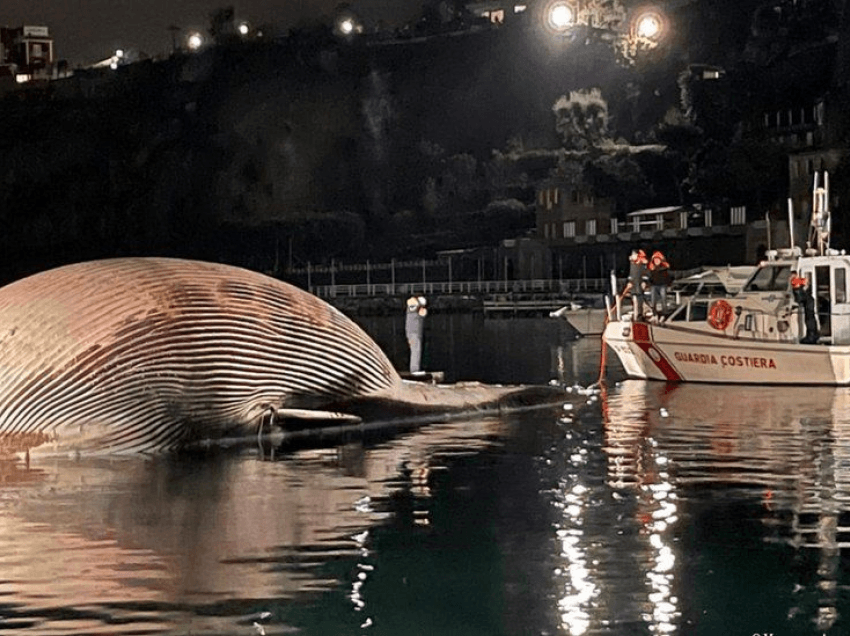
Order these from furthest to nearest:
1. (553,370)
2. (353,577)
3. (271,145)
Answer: (271,145) < (553,370) < (353,577)

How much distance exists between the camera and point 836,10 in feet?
512

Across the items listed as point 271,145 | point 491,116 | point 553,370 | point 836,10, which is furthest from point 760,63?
point 553,370

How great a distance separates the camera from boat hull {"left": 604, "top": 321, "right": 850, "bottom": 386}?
29.4m

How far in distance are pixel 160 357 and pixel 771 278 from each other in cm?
1632

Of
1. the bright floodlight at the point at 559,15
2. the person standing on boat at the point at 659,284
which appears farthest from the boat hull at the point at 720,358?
the bright floodlight at the point at 559,15

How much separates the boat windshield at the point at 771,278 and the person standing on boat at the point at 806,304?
1408 millimetres

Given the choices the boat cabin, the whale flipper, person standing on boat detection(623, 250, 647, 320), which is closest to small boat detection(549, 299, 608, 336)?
person standing on boat detection(623, 250, 647, 320)

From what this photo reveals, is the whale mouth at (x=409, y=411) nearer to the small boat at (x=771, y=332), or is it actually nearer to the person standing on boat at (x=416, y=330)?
the person standing on boat at (x=416, y=330)

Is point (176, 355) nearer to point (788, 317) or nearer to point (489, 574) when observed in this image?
point (489, 574)

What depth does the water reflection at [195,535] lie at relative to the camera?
10.9 m

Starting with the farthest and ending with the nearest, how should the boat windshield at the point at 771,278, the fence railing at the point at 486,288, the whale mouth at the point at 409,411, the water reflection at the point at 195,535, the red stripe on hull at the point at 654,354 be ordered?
the fence railing at the point at 486,288
the boat windshield at the point at 771,278
the red stripe on hull at the point at 654,354
the whale mouth at the point at 409,411
the water reflection at the point at 195,535

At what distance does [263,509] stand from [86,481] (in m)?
2.71

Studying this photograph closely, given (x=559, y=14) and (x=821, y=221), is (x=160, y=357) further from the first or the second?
(x=559, y=14)

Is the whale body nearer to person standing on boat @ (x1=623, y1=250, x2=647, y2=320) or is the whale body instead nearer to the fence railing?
person standing on boat @ (x1=623, y1=250, x2=647, y2=320)
